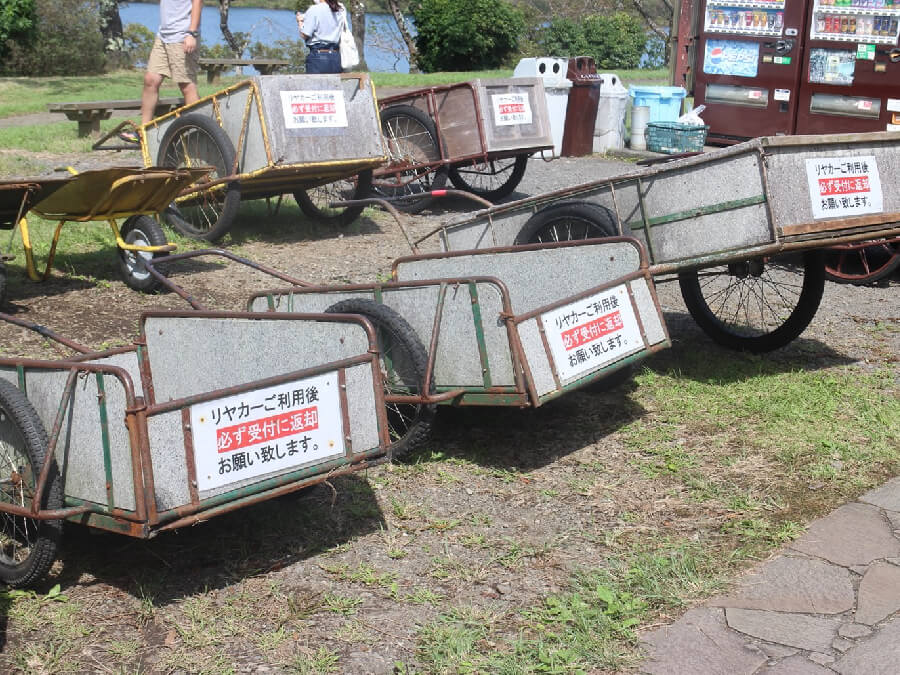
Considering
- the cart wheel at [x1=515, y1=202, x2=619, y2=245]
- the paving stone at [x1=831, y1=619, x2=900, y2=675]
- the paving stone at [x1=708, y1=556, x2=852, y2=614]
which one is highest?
the cart wheel at [x1=515, y1=202, x2=619, y2=245]

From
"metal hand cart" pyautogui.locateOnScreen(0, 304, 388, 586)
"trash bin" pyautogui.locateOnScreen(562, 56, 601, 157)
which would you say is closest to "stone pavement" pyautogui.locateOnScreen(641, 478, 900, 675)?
"metal hand cart" pyautogui.locateOnScreen(0, 304, 388, 586)

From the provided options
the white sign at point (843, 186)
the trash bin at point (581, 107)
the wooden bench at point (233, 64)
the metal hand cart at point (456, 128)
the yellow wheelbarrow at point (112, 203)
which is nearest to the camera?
the white sign at point (843, 186)

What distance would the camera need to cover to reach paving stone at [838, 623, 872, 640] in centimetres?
364

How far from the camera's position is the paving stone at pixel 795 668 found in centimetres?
341

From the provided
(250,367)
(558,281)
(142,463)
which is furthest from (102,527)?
(558,281)

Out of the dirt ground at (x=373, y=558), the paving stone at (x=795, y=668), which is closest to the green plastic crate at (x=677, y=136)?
the dirt ground at (x=373, y=558)

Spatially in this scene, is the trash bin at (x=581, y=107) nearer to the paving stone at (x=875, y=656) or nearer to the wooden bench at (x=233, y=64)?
the wooden bench at (x=233, y=64)

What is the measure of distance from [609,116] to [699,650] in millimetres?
12074

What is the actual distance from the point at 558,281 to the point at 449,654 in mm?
2378

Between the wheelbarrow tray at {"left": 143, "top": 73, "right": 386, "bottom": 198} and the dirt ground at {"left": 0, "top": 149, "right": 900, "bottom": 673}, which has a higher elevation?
the wheelbarrow tray at {"left": 143, "top": 73, "right": 386, "bottom": 198}

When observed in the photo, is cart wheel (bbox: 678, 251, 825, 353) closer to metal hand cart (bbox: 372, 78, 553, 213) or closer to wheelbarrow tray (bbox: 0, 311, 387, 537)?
wheelbarrow tray (bbox: 0, 311, 387, 537)

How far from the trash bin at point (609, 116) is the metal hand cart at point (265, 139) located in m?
6.17

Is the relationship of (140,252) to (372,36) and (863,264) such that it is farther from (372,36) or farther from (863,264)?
(372,36)

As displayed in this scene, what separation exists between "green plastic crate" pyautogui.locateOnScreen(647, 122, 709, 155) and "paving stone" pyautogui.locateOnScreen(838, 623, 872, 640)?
10024mm
